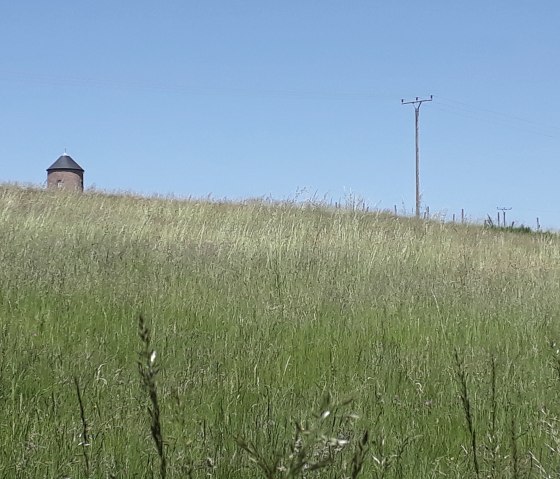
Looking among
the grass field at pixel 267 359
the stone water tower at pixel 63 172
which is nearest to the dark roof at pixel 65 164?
the stone water tower at pixel 63 172

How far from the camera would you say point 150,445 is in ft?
7.79

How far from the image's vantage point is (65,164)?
51.1 meters

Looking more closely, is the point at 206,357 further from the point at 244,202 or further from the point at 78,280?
the point at 244,202

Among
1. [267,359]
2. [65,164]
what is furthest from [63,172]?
[267,359]

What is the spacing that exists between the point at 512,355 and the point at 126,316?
2.47 m

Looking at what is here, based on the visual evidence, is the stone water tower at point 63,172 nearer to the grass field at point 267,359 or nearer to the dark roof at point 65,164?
the dark roof at point 65,164

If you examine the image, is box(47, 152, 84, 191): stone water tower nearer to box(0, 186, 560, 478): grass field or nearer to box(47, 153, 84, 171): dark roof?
box(47, 153, 84, 171): dark roof

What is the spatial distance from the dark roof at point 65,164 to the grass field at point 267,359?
146 feet

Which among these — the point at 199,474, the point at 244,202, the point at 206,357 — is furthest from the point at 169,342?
the point at 244,202

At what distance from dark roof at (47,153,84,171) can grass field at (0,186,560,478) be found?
146 ft

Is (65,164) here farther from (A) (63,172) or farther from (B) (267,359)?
(B) (267,359)

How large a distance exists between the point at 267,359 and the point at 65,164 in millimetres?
50280

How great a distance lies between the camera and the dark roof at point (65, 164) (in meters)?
50.9

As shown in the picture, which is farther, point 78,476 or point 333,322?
point 333,322
